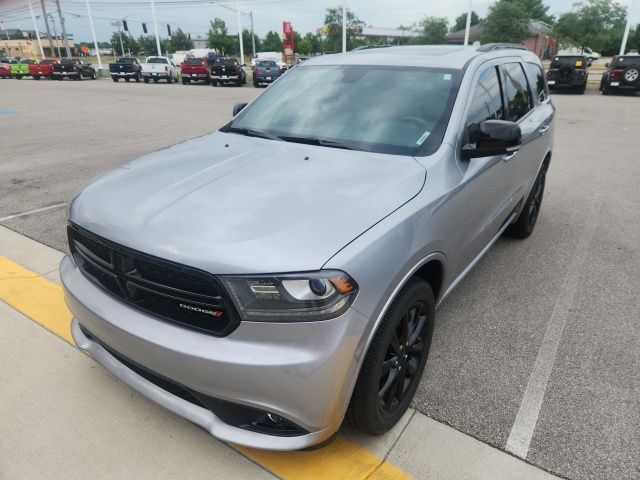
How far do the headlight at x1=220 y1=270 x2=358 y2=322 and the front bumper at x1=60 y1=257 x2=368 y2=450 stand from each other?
34 mm

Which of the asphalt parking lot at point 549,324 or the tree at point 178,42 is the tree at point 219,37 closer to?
the tree at point 178,42

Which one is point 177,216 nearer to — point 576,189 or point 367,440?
point 367,440

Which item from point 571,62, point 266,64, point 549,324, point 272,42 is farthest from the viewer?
point 272,42

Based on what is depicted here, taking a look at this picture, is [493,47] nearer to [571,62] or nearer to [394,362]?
[394,362]

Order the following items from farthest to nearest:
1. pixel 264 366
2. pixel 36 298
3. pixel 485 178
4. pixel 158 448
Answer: pixel 36 298 → pixel 485 178 → pixel 158 448 → pixel 264 366

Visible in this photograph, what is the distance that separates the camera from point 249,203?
212 centimetres

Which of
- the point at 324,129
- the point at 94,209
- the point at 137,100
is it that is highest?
the point at 324,129

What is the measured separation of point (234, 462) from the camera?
7.20 ft

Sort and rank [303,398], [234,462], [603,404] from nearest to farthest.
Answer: [303,398]
[234,462]
[603,404]

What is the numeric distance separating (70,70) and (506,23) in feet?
118

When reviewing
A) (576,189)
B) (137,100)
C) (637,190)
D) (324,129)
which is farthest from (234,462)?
(137,100)

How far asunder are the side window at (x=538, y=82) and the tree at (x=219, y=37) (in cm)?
8598

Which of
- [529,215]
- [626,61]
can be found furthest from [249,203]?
[626,61]

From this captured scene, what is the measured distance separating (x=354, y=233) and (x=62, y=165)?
733cm
